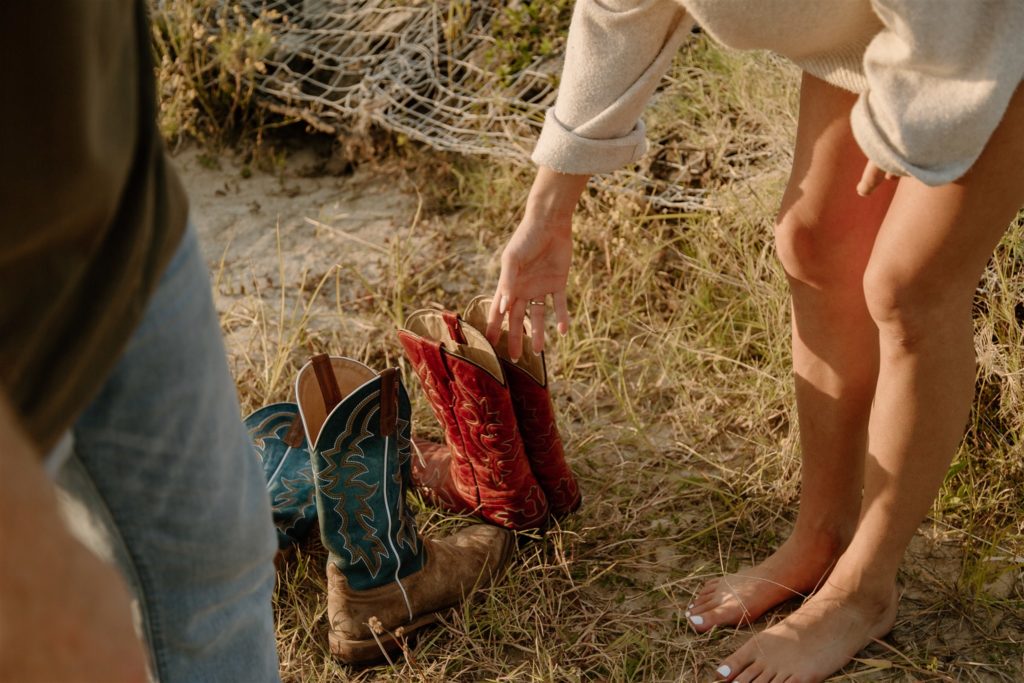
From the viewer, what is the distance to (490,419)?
213cm

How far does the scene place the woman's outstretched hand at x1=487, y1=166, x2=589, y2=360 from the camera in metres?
1.86

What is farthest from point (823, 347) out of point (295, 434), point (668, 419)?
point (295, 434)

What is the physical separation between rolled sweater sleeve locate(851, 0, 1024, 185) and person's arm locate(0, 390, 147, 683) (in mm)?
1047

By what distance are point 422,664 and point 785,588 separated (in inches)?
29.0

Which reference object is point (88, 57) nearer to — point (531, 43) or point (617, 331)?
point (617, 331)

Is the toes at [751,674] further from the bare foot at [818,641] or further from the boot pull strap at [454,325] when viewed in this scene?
the boot pull strap at [454,325]

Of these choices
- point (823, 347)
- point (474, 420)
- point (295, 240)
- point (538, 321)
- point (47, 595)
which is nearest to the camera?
point (47, 595)

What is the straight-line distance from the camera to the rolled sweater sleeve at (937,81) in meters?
1.20

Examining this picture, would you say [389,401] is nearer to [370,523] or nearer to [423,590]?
[370,523]

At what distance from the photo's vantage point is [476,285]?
3.11m

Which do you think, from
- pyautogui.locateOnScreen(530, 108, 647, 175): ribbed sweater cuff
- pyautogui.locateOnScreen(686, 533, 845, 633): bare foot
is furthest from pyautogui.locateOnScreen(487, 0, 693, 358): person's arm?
pyautogui.locateOnScreen(686, 533, 845, 633): bare foot

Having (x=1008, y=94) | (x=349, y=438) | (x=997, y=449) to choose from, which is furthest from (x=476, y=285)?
(x=1008, y=94)

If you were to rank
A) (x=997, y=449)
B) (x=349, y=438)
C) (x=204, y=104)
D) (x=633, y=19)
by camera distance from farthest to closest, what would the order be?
(x=204, y=104)
(x=997, y=449)
(x=349, y=438)
(x=633, y=19)

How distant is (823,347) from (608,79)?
24.0 inches
